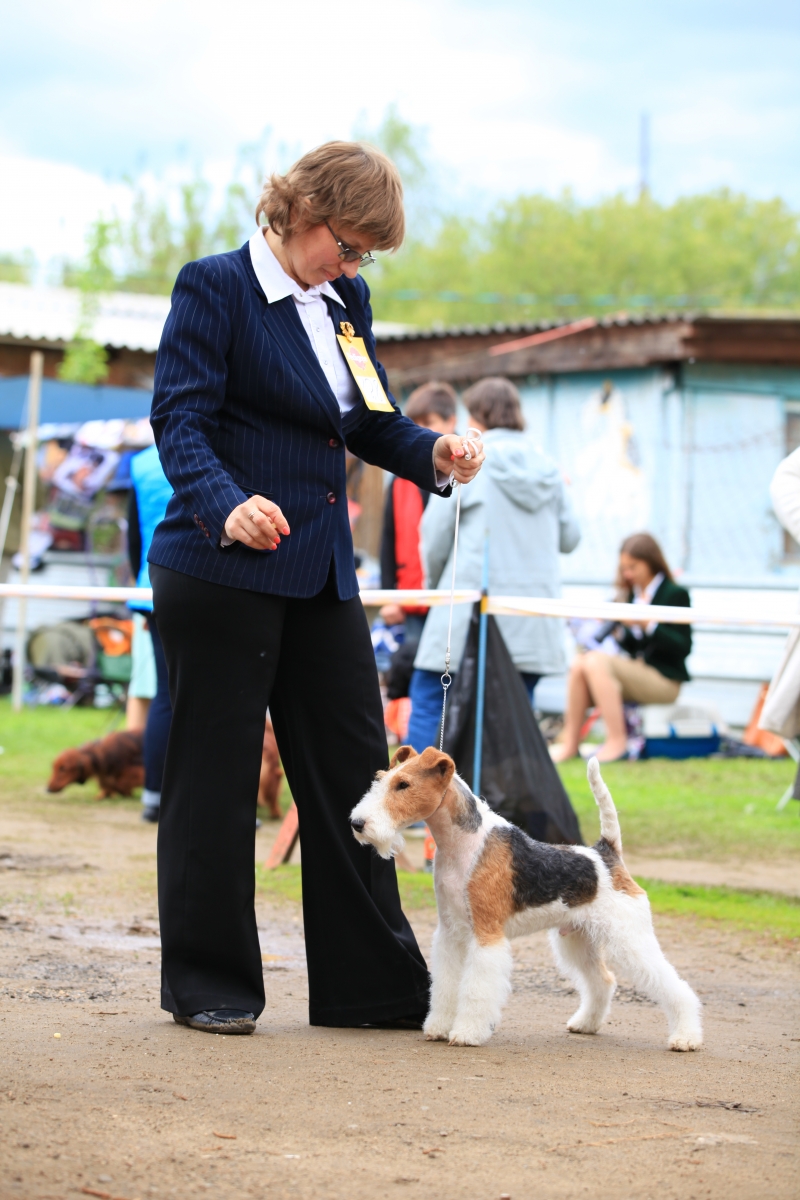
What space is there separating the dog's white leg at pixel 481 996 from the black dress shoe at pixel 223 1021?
1.75 ft

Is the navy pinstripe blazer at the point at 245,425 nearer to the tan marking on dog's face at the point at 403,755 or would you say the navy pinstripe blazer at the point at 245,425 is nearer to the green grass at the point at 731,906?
the tan marking on dog's face at the point at 403,755

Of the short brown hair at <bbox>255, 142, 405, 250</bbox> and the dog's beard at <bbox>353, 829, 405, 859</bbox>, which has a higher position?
the short brown hair at <bbox>255, 142, 405, 250</bbox>

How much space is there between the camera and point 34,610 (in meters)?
15.2

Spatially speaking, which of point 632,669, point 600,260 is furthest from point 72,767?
point 600,260

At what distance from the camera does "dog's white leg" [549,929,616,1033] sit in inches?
144

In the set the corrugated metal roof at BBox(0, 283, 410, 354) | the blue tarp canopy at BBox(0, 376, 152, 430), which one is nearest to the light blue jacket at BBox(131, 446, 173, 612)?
the blue tarp canopy at BBox(0, 376, 152, 430)

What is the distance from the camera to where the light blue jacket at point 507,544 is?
21.7ft

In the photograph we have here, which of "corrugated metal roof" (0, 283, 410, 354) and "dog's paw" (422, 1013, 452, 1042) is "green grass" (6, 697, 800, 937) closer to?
"dog's paw" (422, 1013, 452, 1042)

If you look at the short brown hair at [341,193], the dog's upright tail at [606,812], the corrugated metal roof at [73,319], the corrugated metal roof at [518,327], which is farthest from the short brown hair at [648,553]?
the short brown hair at [341,193]

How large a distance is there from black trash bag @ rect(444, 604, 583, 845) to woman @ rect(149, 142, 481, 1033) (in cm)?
266

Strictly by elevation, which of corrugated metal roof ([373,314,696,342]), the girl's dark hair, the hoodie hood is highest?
corrugated metal roof ([373,314,696,342])

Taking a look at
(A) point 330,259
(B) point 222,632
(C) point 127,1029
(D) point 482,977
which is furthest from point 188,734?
(A) point 330,259

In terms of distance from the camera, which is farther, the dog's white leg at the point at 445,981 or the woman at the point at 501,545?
the woman at the point at 501,545

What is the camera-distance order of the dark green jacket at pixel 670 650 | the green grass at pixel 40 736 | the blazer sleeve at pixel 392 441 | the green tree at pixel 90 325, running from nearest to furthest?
the blazer sleeve at pixel 392 441 < the green grass at pixel 40 736 < the dark green jacket at pixel 670 650 < the green tree at pixel 90 325
